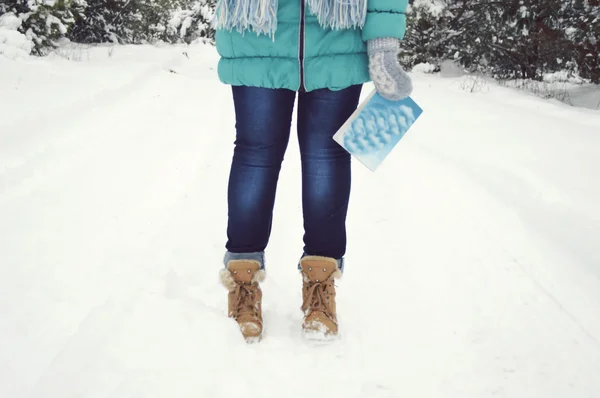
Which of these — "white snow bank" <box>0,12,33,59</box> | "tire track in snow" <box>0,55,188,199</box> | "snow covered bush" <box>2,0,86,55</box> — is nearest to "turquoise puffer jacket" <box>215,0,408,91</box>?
"tire track in snow" <box>0,55,188,199</box>

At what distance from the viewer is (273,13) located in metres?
1.41

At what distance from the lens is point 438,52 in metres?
8.73

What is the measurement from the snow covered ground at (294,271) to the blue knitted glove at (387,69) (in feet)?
2.50

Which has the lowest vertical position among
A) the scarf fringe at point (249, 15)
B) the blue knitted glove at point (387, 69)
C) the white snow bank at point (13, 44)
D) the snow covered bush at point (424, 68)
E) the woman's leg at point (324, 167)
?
the snow covered bush at point (424, 68)

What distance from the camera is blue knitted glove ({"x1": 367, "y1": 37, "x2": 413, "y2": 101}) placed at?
1.45 m

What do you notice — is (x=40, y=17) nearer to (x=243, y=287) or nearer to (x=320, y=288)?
(x=243, y=287)

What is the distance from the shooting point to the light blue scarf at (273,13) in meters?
1.40

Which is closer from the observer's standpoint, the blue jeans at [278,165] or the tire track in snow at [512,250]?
the blue jeans at [278,165]

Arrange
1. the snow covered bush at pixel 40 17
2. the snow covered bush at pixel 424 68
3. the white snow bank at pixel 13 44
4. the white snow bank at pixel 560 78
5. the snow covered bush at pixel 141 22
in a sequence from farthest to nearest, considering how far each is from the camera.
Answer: the snow covered bush at pixel 141 22, the snow covered bush at pixel 424 68, the white snow bank at pixel 560 78, the snow covered bush at pixel 40 17, the white snow bank at pixel 13 44

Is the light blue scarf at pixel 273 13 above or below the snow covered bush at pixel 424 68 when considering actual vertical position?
above

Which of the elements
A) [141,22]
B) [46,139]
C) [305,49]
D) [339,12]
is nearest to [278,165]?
[305,49]

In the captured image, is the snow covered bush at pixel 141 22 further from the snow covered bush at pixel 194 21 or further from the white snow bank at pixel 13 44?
the white snow bank at pixel 13 44

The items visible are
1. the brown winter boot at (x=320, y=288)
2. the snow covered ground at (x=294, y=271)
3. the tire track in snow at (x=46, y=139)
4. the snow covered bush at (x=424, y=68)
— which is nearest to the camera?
the snow covered ground at (x=294, y=271)

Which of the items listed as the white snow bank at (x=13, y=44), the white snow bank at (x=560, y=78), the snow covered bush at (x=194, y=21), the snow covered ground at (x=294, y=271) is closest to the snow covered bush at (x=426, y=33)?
the white snow bank at (x=560, y=78)
